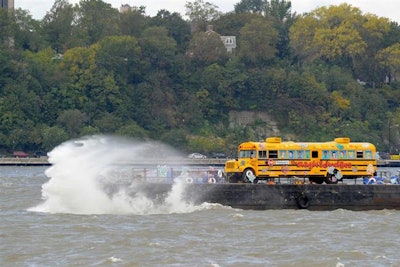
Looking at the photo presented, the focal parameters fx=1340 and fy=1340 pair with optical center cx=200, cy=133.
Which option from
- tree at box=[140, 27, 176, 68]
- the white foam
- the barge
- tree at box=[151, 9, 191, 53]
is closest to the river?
the white foam

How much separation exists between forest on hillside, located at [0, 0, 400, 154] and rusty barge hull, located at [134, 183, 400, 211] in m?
88.8

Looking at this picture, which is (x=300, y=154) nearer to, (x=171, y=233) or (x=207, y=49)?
(x=171, y=233)

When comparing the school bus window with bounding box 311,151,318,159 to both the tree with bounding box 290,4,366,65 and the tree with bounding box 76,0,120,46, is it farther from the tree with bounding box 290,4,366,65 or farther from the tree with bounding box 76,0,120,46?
the tree with bounding box 290,4,366,65

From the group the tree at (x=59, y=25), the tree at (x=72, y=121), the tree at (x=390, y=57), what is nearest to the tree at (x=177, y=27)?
the tree at (x=59, y=25)

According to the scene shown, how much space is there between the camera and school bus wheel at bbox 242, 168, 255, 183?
66975 millimetres

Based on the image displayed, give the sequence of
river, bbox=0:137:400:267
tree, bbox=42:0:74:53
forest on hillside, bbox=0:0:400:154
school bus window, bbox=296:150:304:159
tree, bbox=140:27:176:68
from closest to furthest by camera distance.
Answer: river, bbox=0:137:400:267 < school bus window, bbox=296:150:304:159 < forest on hillside, bbox=0:0:400:154 < tree, bbox=140:27:176:68 < tree, bbox=42:0:74:53

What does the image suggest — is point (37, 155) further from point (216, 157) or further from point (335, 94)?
point (335, 94)

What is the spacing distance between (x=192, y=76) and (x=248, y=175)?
356 feet

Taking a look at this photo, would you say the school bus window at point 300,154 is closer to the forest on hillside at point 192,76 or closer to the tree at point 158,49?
the forest on hillside at point 192,76

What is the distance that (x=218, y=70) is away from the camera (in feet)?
566

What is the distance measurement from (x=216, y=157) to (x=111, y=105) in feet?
51.1

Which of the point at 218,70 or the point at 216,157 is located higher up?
the point at 218,70

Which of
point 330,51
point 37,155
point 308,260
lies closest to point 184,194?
point 308,260

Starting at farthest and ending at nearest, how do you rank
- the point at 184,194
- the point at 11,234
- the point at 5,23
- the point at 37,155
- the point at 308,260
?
the point at 5,23, the point at 37,155, the point at 184,194, the point at 11,234, the point at 308,260
